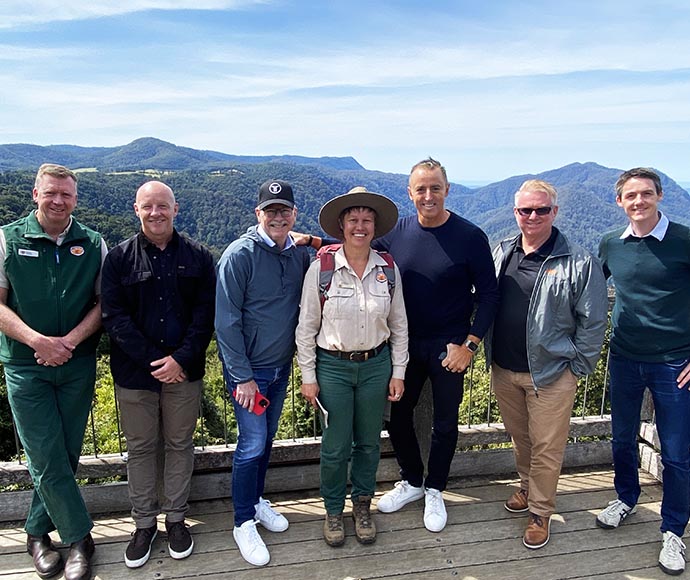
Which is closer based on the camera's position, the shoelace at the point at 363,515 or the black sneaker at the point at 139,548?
the black sneaker at the point at 139,548

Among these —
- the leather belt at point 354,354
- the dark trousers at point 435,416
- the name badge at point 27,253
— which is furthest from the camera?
the dark trousers at point 435,416

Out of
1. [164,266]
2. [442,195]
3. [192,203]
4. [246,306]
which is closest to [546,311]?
[442,195]

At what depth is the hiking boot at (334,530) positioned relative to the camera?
3.20m

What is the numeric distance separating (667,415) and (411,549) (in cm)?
173

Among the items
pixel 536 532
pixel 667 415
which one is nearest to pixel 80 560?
pixel 536 532

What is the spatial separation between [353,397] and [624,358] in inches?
67.5

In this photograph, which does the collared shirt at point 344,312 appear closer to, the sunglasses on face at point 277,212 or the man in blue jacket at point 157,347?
the sunglasses on face at point 277,212

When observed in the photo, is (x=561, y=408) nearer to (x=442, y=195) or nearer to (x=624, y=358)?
(x=624, y=358)

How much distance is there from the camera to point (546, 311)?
10.1ft

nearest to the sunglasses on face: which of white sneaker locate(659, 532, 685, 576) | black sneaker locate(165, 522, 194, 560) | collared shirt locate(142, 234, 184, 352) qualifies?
collared shirt locate(142, 234, 184, 352)

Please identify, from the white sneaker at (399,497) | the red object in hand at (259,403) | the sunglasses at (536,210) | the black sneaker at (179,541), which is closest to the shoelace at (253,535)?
the black sneaker at (179,541)

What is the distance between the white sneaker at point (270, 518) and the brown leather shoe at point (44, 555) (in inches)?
44.1

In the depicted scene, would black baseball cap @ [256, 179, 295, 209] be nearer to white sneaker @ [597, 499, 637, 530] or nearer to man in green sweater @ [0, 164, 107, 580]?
man in green sweater @ [0, 164, 107, 580]

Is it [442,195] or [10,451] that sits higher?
[442,195]
